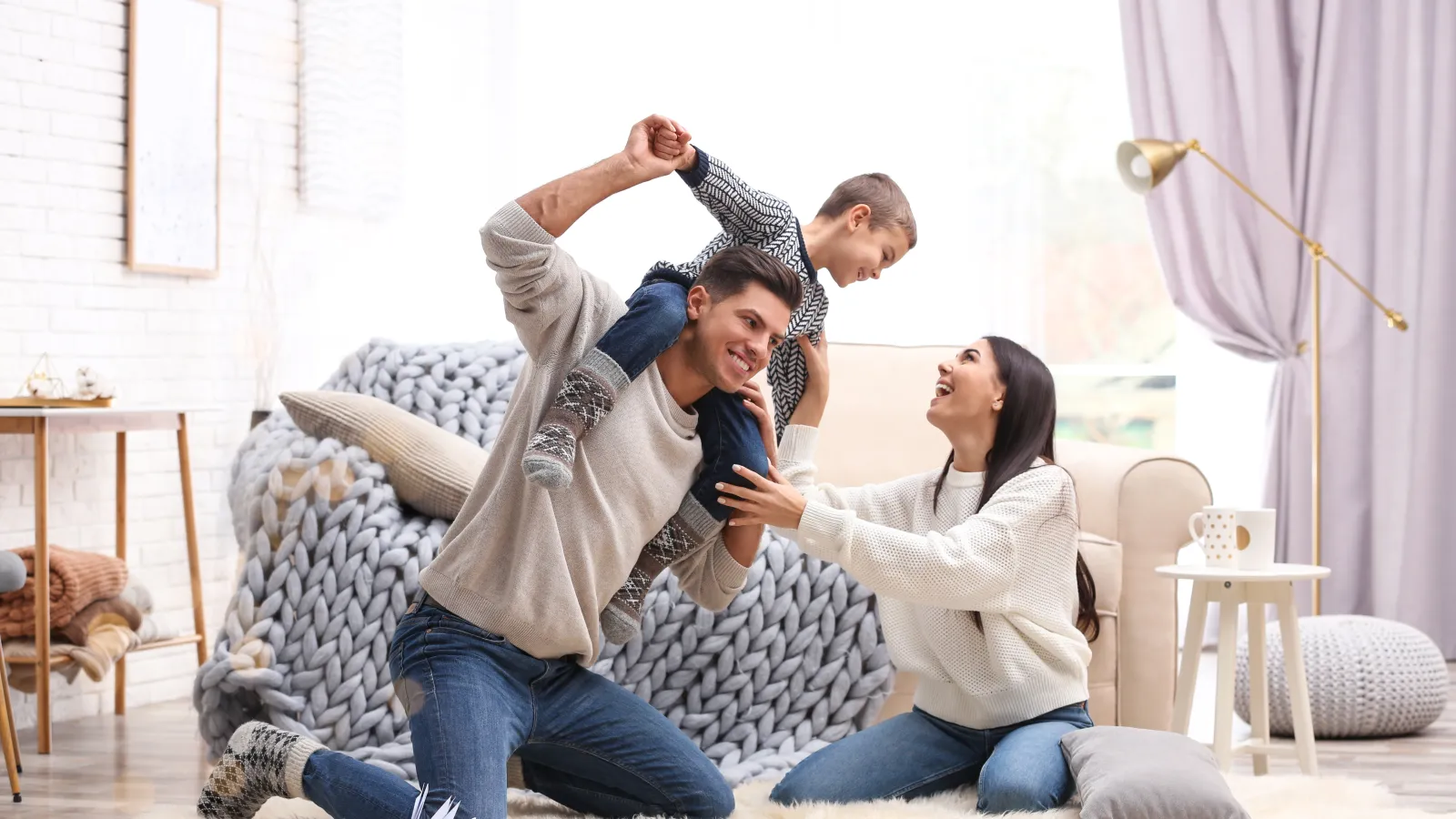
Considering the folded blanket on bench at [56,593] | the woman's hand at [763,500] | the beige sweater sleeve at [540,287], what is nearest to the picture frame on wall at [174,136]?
the folded blanket on bench at [56,593]

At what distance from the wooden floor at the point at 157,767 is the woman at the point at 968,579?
847 mm

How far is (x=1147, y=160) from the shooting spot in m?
Result: 3.81

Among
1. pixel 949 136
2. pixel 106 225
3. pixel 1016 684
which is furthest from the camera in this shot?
pixel 949 136

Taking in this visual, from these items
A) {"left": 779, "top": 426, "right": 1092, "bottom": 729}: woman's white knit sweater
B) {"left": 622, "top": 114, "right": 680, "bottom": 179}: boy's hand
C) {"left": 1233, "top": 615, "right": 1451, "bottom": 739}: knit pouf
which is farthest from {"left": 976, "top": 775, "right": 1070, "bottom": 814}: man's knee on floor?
{"left": 1233, "top": 615, "right": 1451, "bottom": 739}: knit pouf

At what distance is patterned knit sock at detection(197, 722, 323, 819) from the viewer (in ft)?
6.19

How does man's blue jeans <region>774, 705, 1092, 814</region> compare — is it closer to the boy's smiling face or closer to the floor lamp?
the boy's smiling face

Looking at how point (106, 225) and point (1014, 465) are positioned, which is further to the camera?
point (106, 225)

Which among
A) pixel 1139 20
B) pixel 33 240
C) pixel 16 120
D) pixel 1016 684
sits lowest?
pixel 1016 684

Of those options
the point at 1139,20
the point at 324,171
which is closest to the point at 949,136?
the point at 1139,20

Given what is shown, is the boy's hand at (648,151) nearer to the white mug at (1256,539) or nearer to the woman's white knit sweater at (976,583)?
the woman's white knit sweater at (976,583)

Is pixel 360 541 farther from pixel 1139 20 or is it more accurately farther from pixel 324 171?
pixel 1139 20

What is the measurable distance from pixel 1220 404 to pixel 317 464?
10.1 ft

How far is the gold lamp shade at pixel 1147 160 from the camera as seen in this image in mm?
3793

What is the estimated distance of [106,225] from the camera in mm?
3783
